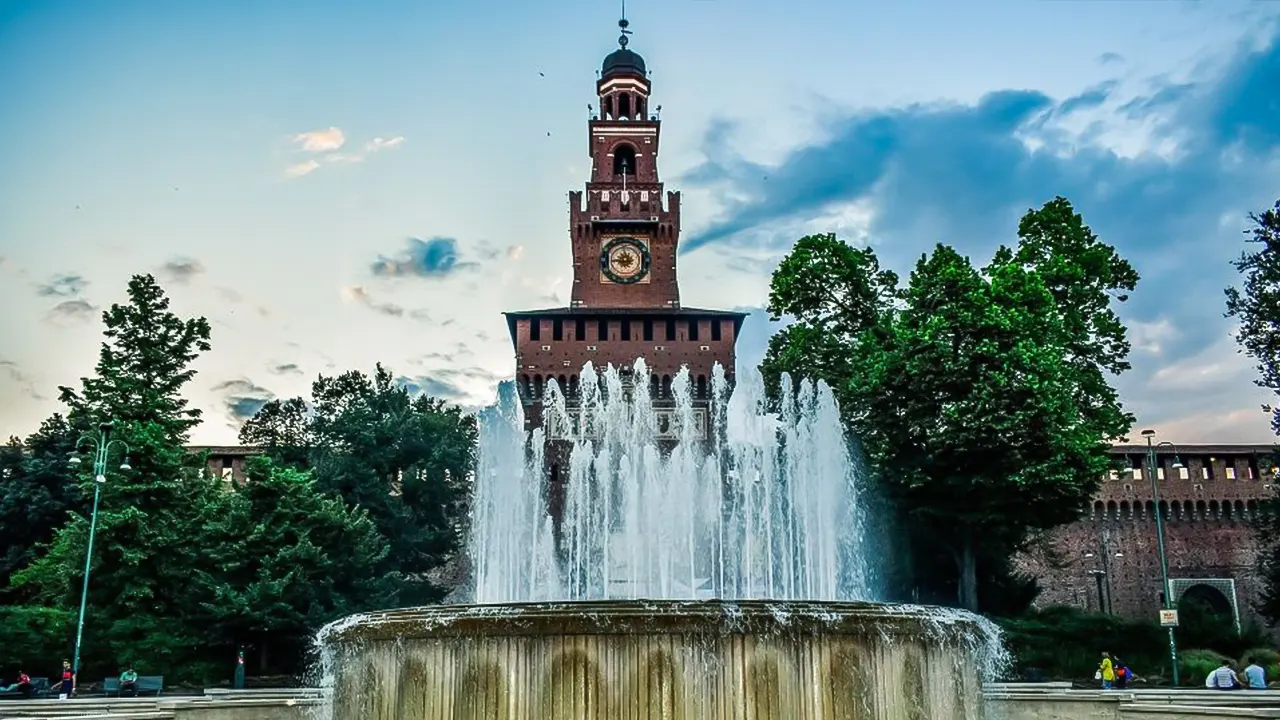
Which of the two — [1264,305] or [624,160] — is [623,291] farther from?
[1264,305]

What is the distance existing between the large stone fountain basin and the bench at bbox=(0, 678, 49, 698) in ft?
52.9

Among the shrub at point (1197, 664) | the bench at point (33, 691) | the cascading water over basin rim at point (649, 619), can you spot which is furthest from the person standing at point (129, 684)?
the shrub at point (1197, 664)

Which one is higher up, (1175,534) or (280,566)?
(1175,534)

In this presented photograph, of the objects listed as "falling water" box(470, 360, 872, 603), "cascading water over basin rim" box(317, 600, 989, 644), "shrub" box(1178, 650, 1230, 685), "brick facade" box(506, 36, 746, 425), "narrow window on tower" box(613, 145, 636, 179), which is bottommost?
"shrub" box(1178, 650, 1230, 685)

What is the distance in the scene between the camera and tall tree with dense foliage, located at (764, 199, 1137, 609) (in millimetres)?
27062

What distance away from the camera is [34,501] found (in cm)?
3759

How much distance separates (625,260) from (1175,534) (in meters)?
27.3

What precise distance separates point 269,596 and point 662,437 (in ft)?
67.6

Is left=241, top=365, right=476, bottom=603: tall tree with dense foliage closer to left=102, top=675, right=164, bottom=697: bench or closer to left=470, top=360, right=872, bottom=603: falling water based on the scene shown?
left=470, top=360, right=872, bottom=603: falling water

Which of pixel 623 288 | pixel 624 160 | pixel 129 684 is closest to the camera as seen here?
pixel 129 684

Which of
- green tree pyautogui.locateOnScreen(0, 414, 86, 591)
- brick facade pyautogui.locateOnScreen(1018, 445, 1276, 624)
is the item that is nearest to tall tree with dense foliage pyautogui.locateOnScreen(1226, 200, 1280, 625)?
brick facade pyautogui.locateOnScreen(1018, 445, 1276, 624)

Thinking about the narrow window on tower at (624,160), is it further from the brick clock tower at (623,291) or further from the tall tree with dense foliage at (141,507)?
the tall tree with dense foliage at (141,507)

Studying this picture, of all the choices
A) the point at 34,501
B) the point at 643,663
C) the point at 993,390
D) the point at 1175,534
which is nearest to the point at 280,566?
the point at 34,501

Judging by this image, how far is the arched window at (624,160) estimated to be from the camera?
168ft
